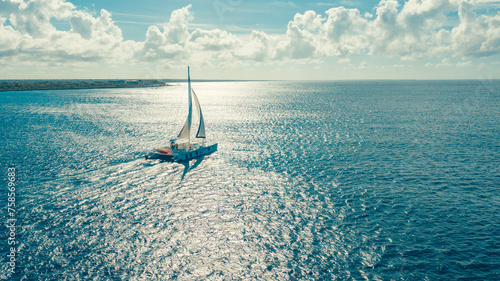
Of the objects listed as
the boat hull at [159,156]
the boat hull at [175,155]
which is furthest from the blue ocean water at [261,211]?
the boat hull at [159,156]

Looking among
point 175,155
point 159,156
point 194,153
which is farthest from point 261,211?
point 159,156

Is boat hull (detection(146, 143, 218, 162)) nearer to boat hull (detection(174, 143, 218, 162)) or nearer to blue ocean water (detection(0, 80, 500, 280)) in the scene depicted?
boat hull (detection(174, 143, 218, 162))

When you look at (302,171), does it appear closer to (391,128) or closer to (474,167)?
(474,167)

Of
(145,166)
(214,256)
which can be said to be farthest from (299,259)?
(145,166)

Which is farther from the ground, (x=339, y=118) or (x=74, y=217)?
(x=339, y=118)

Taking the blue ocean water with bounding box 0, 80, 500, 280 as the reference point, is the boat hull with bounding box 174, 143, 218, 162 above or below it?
above

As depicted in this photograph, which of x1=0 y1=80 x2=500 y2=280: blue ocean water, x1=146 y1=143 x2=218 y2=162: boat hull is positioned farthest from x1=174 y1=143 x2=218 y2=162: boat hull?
x1=0 y1=80 x2=500 y2=280: blue ocean water

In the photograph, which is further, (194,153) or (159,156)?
(194,153)

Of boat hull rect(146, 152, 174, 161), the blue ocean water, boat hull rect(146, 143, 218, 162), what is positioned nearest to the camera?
the blue ocean water

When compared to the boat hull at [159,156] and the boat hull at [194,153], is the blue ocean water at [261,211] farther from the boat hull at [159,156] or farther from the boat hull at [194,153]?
the boat hull at [159,156]

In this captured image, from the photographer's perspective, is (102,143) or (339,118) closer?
(102,143)

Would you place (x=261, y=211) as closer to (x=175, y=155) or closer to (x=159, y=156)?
(x=175, y=155)
